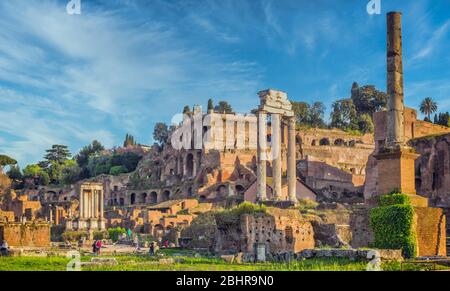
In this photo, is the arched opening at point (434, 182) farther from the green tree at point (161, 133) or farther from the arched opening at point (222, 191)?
the green tree at point (161, 133)

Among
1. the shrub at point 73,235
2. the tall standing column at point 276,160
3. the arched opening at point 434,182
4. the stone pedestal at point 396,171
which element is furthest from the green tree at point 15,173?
the stone pedestal at point 396,171

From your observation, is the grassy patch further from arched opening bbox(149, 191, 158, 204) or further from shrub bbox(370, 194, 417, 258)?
arched opening bbox(149, 191, 158, 204)

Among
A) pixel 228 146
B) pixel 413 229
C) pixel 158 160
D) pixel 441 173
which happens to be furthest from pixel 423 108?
pixel 413 229

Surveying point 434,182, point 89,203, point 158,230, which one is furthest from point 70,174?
point 434,182

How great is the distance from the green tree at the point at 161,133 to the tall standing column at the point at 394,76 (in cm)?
7659

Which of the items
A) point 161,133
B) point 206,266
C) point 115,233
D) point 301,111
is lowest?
point 115,233

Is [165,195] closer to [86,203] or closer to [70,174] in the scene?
[86,203]

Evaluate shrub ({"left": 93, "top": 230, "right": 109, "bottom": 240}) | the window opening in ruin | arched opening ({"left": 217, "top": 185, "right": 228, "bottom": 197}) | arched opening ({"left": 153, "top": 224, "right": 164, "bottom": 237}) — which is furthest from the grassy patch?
arched opening ({"left": 217, "top": 185, "right": 228, "bottom": 197})

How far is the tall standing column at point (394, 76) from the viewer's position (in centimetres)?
2612

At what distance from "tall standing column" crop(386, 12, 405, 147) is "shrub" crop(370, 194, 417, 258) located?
2662 millimetres

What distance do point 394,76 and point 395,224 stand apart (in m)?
5.85

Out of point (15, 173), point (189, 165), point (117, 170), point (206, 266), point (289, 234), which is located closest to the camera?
point (206, 266)

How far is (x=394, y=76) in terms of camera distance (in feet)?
86.3
